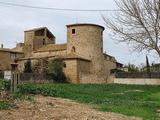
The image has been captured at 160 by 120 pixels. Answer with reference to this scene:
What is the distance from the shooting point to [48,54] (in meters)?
71.2

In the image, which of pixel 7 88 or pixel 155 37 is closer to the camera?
pixel 7 88

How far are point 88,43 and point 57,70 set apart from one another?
7.67m

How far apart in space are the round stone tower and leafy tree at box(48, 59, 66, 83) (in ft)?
16.0

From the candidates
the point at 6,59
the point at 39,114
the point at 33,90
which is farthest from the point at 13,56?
the point at 39,114

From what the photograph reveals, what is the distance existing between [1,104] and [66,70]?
50556 millimetres

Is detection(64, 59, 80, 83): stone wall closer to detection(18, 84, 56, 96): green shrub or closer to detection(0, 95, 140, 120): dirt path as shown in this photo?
detection(18, 84, 56, 96): green shrub

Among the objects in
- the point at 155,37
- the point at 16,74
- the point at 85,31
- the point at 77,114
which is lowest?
the point at 77,114

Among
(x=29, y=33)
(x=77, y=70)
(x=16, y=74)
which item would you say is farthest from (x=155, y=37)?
(x=29, y=33)

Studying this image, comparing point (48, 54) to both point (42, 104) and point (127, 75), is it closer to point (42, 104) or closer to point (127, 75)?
point (127, 75)

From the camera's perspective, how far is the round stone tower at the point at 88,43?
6531 cm

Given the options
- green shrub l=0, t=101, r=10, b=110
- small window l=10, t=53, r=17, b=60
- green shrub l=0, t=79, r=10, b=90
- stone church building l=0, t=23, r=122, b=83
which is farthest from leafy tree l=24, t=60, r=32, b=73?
green shrub l=0, t=101, r=10, b=110

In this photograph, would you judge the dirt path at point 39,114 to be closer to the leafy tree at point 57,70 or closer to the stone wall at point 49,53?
the leafy tree at point 57,70

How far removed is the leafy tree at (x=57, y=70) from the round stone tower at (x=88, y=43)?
489 centimetres

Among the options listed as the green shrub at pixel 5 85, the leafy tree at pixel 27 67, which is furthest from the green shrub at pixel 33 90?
the leafy tree at pixel 27 67
